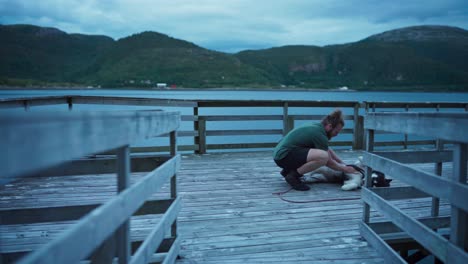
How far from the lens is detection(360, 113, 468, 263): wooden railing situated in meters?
1.58

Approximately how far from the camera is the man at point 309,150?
13.8 feet

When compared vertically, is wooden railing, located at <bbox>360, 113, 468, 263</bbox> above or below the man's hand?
above

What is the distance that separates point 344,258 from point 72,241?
217 cm

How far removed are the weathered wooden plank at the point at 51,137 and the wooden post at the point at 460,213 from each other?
4.84 ft

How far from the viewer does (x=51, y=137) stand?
0.75 meters

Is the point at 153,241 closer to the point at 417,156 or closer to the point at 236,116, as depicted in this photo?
the point at 417,156

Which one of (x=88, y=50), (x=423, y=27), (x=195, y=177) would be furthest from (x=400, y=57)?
(x=195, y=177)

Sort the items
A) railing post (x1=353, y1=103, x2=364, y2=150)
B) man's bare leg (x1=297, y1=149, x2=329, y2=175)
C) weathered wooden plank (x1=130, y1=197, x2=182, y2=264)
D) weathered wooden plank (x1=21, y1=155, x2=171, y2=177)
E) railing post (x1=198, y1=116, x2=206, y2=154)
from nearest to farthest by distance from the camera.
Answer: weathered wooden plank (x1=130, y1=197, x2=182, y2=264)
weathered wooden plank (x1=21, y1=155, x2=171, y2=177)
man's bare leg (x1=297, y1=149, x2=329, y2=175)
railing post (x1=198, y1=116, x2=206, y2=154)
railing post (x1=353, y1=103, x2=364, y2=150)

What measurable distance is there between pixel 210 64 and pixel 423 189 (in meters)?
61.2

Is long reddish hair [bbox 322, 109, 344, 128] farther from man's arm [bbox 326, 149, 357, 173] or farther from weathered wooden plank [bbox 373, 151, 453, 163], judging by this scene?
weathered wooden plank [bbox 373, 151, 453, 163]

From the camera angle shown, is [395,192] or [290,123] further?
[290,123]

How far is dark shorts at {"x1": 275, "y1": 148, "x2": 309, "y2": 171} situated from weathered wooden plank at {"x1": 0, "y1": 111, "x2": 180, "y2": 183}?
3.27 metres

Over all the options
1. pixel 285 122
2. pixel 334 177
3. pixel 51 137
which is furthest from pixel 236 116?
pixel 51 137

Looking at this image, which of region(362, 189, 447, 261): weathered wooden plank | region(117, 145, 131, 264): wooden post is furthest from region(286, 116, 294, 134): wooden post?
region(117, 145, 131, 264): wooden post
